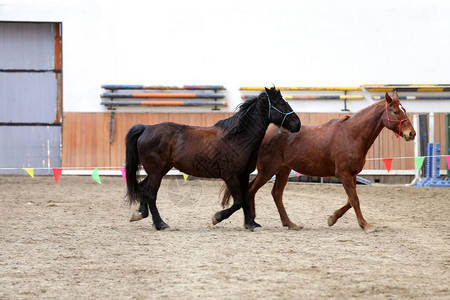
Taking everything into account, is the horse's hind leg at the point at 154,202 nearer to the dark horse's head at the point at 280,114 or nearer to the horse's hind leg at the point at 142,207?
the horse's hind leg at the point at 142,207

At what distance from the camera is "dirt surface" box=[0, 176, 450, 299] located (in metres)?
4.63

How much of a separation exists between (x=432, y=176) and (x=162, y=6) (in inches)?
370

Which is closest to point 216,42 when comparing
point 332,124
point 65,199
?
point 65,199

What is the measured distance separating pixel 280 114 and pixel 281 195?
1.17 metres

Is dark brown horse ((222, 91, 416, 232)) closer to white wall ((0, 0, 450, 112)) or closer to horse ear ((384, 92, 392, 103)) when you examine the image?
horse ear ((384, 92, 392, 103))

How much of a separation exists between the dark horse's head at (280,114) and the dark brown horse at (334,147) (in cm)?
47

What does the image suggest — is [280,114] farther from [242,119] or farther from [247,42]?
[247,42]

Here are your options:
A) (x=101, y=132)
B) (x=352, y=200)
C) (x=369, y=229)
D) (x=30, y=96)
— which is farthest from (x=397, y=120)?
(x=30, y=96)

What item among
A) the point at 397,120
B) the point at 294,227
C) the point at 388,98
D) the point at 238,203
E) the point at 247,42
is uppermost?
the point at 247,42

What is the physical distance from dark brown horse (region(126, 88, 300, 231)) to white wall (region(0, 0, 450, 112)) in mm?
12012

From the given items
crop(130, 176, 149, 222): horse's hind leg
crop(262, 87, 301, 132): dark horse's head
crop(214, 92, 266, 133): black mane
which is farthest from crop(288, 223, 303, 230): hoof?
crop(130, 176, 149, 222): horse's hind leg

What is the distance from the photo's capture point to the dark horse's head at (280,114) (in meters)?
8.23

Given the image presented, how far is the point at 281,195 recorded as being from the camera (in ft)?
28.9

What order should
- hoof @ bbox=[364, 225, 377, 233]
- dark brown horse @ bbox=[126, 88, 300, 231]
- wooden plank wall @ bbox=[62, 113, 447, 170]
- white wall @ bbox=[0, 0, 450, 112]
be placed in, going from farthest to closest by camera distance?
1. white wall @ bbox=[0, 0, 450, 112]
2. wooden plank wall @ bbox=[62, 113, 447, 170]
3. dark brown horse @ bbox=[126, 88, 300, 231]
4. hoof @ bbox=[364, 225, 377, 233]
